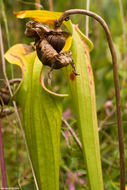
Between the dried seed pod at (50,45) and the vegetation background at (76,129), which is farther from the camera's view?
the vegetation background at (76,129)

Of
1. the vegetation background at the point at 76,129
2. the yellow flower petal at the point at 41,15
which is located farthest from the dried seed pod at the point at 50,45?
the vegetation background at the point at 76,129

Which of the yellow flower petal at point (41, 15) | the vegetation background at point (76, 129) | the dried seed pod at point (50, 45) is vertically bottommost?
the vegetation background at point (76, 129)

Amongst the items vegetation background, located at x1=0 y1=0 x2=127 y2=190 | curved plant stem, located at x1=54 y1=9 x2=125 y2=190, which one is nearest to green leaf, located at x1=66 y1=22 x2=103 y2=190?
curved plant stem, located at x1=54 y1=9 x2=125 y2=190

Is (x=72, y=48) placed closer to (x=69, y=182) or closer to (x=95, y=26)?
(x=69, y=182)

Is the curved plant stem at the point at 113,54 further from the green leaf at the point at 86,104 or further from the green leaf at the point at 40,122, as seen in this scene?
the green leaf at the point at 40,122

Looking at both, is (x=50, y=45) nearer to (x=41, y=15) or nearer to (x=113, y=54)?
(x=41, y=15)

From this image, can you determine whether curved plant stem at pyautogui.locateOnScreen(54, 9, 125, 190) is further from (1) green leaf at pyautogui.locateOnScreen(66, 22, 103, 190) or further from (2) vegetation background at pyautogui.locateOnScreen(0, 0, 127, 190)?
(2) vegetation background at pyautogui.locateOnScreen(0, 0, 127, 190)
